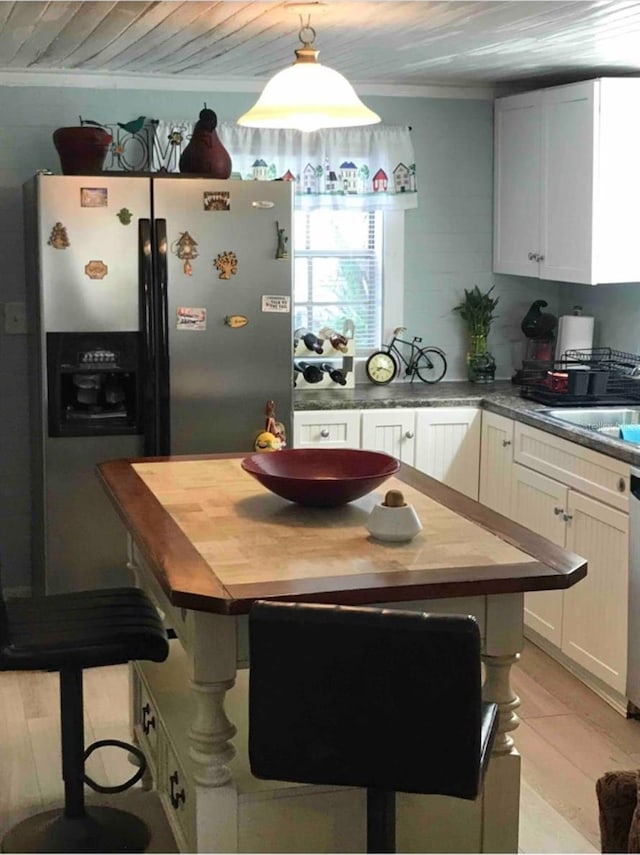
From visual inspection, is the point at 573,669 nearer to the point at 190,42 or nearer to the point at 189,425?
the point at 189,425

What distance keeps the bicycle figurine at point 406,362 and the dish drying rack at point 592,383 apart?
58 centimetres

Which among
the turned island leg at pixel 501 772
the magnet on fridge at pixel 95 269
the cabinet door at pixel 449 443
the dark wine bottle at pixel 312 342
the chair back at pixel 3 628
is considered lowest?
the turned island leg at pixel 501 772

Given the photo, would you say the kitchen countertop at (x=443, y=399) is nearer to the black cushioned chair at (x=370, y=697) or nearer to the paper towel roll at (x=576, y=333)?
the paper towel roll at (x=576, y=333)

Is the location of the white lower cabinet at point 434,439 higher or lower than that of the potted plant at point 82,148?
lower

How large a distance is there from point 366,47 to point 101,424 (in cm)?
176

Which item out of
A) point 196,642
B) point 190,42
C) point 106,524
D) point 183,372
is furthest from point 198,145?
point 196,642

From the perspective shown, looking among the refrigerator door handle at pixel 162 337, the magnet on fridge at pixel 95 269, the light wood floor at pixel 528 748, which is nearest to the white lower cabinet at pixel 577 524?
the light wood floor at pixel 528 748

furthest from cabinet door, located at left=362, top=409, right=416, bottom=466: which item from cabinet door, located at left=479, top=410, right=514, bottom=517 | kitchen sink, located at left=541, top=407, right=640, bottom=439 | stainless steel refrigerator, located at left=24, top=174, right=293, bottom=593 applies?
kitchen sink, located at left=541, top=407, right=640, bottom=439

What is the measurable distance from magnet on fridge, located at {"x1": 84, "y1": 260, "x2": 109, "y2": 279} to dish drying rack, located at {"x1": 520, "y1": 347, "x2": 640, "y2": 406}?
188 cm

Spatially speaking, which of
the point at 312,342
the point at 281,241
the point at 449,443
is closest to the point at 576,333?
the point at 449,443

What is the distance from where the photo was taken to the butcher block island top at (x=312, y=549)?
2.35 meters

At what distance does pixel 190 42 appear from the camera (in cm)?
433

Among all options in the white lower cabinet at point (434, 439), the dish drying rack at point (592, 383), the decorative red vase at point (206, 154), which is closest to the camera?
the decorative red vase at point (206, 154)

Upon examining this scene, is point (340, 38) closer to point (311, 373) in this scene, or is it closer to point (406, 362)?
point (311, 373)
